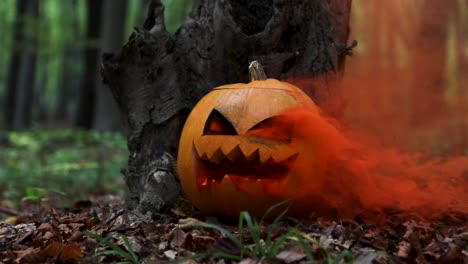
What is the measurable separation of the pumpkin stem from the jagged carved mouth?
54 cm

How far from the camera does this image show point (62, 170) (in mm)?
7711

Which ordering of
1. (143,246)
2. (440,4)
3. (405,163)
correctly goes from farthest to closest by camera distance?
(440,4) < (405,163) < (143,246)

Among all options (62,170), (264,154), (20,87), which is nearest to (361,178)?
(264,154)

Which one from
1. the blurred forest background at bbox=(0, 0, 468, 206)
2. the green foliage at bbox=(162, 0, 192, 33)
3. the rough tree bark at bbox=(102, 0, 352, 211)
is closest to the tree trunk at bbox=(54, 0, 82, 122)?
the blurred forest background at bbox=(0, 0, 468, 206)

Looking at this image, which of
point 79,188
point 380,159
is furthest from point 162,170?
point 79,188

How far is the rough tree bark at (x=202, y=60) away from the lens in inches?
150

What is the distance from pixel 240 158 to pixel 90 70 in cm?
1340

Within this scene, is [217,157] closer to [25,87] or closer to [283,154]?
[283,154]

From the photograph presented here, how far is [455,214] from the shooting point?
3.34 meters

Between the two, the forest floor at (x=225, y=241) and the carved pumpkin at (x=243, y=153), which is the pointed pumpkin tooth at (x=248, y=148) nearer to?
the carved pumpkin at (x=243, y=153)

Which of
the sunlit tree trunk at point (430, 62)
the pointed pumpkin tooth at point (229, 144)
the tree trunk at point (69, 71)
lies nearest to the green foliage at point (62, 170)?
the pointed pumpkin tooth at point (229, 144)

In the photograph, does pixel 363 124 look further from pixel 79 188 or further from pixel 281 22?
pixel 79 188

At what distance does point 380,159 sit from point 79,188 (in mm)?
4762

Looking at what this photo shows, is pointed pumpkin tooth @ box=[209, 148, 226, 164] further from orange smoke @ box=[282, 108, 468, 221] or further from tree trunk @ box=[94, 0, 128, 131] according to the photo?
tree trunk @ box=[94, 0, 128, 131]
